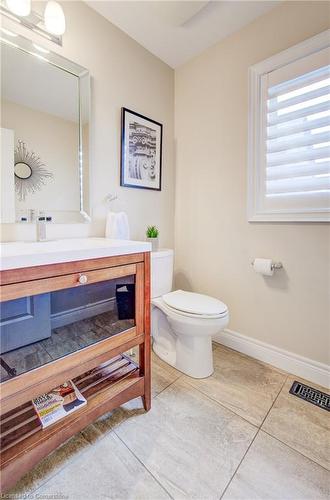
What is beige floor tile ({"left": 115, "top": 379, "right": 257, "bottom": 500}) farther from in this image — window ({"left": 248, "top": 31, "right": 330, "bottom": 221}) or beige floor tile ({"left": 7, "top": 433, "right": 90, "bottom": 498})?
window ({"left": 248, "top": 31, "right": 330, "bottom": 221})

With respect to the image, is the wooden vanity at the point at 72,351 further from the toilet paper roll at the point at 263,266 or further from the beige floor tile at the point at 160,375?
the toilet paper roll at the point at 263,266

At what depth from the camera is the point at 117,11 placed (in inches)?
60.3

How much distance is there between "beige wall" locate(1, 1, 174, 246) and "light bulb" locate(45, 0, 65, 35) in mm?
90

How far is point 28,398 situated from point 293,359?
152 cm

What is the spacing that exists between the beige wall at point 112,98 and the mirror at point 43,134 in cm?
7

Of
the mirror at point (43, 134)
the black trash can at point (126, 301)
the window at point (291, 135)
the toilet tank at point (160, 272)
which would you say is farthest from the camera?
the toilet tank at point (160, 272)

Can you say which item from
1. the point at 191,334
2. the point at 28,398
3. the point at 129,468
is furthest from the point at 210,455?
the point at 28,398

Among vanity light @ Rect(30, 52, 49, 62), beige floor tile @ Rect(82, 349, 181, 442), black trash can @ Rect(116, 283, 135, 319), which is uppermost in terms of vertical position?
vanity light @ Rect(30, 52, 49, 62)

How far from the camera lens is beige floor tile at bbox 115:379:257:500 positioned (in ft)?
2.94

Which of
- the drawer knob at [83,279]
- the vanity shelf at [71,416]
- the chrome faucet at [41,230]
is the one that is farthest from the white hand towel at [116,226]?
the vanity shelf at [71,416]

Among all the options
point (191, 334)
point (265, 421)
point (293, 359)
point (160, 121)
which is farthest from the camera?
point (160, 121)

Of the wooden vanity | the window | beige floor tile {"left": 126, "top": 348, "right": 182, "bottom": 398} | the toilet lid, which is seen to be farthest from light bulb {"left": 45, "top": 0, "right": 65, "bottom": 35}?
beige floor tile {"left": 126, "top": 348, "right": 182, "bottom": 398}

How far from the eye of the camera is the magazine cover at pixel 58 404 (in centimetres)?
94

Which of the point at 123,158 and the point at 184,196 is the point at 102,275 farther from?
the point at 184,196
